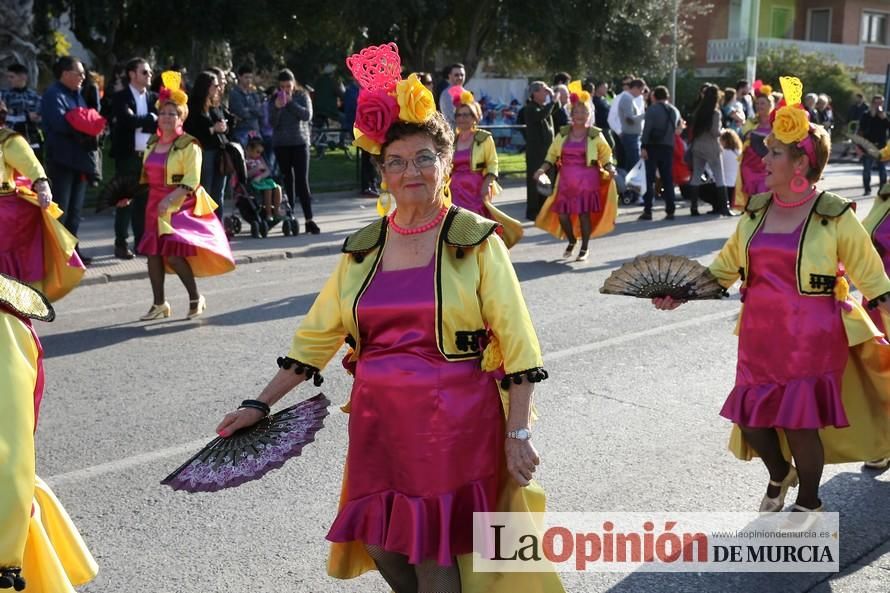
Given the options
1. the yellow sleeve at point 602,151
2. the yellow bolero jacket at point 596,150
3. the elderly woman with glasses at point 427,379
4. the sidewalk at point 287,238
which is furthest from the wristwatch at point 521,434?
the yellow sleeve at point 602,151

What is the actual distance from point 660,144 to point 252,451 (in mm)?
14531

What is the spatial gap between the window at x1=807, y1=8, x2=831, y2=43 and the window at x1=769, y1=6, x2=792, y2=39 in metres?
1.04

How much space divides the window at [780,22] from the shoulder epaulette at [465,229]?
48056 mm

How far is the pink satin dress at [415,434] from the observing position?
10.7 feet

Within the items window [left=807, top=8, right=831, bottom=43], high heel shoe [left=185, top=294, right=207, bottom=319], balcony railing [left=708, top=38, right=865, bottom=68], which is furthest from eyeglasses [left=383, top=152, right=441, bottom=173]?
window [left=807, top=8, right=831, bottom=43]

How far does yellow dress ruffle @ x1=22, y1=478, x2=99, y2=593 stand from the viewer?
2766 mm

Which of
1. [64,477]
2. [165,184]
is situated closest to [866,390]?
[64,477]

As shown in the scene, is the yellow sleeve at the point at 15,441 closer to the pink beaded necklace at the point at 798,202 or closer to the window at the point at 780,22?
the pink beaded necklace at the point at 798,202

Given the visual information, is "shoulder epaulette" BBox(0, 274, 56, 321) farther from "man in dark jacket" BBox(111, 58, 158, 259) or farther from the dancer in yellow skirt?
"man in dark jacket" BBox(111, 58, 158, 259)

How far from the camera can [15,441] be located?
8.50 ft

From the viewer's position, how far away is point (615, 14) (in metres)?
24.4

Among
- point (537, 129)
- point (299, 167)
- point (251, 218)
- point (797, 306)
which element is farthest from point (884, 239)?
point (537, 129)

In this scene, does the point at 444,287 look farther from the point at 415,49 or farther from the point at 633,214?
the point at 415,49

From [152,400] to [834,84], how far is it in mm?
34612
